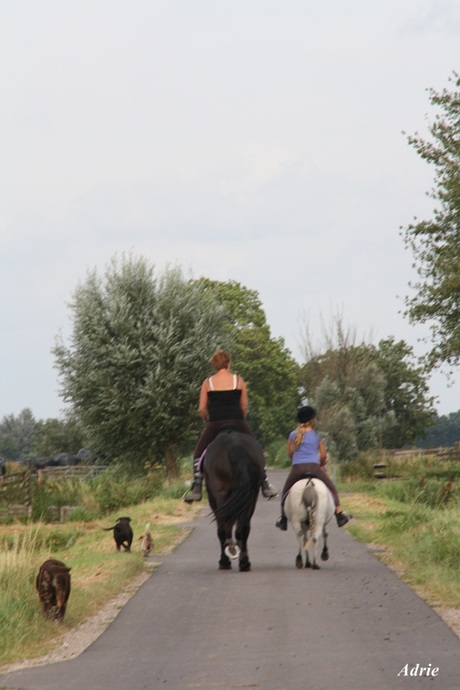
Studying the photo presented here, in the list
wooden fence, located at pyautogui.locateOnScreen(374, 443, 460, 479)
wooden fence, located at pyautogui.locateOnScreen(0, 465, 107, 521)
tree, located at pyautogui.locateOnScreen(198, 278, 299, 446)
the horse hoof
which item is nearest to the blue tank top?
the horse hoof

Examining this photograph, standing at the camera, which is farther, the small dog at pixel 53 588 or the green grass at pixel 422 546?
the green grass at pixel 422 546

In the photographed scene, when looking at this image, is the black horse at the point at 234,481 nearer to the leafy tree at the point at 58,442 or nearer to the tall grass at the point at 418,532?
the tall grass at the point at 418,532

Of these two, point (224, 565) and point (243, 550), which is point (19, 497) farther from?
point (243, 550)

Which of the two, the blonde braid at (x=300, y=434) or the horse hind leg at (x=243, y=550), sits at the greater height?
the blonde braid at (x=300, y=434)

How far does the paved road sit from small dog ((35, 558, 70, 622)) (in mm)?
499

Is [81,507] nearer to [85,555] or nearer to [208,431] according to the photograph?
[85,555]

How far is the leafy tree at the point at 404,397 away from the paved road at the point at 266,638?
8670 centimetres

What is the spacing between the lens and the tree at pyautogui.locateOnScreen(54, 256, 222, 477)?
4428 centimetres

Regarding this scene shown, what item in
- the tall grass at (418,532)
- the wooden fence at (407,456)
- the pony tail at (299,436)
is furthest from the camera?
the wooden fence at (407,456)

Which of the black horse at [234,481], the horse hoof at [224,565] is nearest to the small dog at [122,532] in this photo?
the horse hoof at [224,565]

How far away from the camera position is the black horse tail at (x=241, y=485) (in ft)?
49.4

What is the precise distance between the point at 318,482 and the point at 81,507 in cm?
1954

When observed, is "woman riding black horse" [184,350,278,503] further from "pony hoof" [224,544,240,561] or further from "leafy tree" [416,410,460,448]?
"leafy tree" [416,410,460,448]

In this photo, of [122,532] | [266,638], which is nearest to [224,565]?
[122,532]
